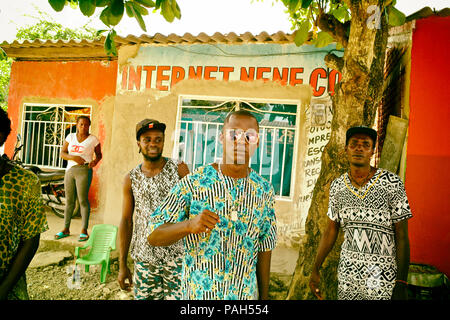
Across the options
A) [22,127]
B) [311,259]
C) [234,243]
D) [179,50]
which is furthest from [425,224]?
[22,127]

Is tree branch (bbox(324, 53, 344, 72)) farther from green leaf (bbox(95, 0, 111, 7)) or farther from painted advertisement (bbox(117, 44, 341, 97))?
painted advertisement (bbox(117, 44, 341, 97))

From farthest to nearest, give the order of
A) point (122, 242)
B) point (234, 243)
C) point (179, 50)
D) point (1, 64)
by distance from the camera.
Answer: point (1, 64) → point (179, 50) → point (122, 242) → point (234, 243)

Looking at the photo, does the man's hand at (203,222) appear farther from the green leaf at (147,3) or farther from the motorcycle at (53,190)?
the motorcycle at (53,190)

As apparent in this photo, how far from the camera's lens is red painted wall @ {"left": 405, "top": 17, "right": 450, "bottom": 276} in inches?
146

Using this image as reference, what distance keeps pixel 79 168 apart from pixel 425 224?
467 centimetres

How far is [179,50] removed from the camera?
5812mm

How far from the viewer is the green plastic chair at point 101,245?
4152 mm

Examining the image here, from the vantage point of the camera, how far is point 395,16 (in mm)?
2434

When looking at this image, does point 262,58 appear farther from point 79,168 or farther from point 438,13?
point 79,168

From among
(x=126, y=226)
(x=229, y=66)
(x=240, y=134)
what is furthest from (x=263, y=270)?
(x=229, y=66)

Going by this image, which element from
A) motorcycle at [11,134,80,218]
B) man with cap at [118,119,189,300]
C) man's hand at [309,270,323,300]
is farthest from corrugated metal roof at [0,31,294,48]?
man's hand at [309,270,323,300]

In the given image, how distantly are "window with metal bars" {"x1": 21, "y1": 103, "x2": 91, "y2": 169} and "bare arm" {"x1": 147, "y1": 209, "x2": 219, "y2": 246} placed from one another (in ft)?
21.1

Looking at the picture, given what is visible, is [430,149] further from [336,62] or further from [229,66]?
[229,66]
